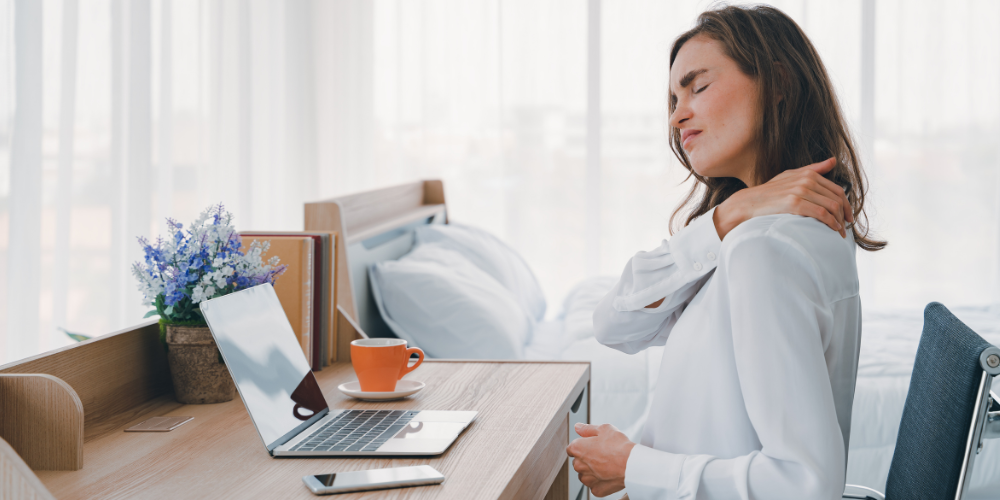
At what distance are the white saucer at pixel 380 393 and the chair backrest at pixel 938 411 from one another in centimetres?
70

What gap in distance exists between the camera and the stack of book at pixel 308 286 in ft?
4.08

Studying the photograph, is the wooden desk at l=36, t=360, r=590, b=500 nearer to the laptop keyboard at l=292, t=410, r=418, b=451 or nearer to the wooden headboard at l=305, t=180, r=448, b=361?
the laptop keyboard at l=292, t=410, r=418, b=451

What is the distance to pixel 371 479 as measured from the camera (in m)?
0.75

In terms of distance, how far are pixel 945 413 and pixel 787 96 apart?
447 millimetres

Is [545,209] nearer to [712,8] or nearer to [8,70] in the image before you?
[8,70]

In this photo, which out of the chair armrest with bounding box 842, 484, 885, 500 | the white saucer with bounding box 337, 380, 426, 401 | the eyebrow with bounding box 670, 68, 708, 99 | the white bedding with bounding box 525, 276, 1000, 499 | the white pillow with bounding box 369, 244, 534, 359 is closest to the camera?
the eyebrow with bounding box 670, 68, 708, 99

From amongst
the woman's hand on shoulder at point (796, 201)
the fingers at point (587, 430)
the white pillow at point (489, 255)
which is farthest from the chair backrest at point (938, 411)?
the white pillow at point (489, 255)

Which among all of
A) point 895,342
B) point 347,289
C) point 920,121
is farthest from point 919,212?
point 347,289

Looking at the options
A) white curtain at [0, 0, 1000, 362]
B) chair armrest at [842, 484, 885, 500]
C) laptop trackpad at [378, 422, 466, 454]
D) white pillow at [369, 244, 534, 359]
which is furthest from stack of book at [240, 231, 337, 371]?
white curtain at [0, 0, 1000, 362]

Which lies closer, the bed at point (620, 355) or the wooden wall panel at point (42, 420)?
the wooden wall panel at point (42, 420)

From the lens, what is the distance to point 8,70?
1749 mm

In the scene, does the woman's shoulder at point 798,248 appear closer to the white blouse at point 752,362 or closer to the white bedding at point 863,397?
the white blouse at point 752,362

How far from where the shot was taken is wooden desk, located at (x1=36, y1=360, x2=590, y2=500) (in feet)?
2.45

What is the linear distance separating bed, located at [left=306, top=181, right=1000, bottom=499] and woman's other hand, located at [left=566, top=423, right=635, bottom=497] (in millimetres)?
557
